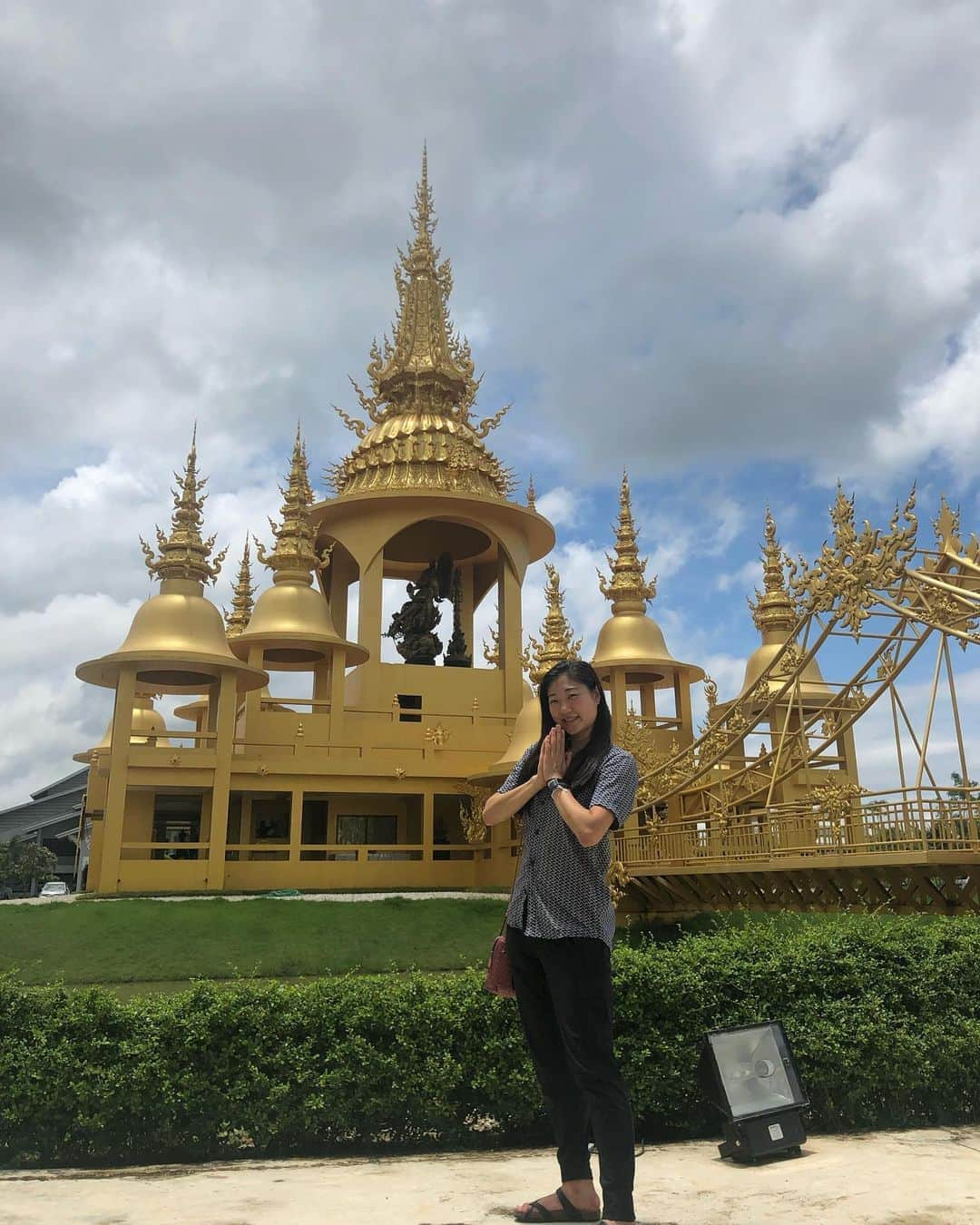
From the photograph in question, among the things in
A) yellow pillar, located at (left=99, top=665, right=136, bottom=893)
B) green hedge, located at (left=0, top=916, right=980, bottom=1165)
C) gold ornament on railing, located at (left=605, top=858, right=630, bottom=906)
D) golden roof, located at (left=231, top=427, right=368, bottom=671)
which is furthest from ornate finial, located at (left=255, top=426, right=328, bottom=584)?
green hedge, located at (left=0, top=916, right=980, bottom=1165)

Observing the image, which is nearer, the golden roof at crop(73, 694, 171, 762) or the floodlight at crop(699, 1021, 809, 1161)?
the floodlight at crop(699, 1021, 809, 1161)

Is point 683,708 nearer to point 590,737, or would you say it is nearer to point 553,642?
point 553,642

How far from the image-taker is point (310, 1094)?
15.0 ft

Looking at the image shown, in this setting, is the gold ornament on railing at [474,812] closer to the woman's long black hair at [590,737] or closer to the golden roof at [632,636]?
the golden roof at [632,636]

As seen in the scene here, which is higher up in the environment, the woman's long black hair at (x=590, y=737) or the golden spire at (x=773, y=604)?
Result: the golden spire at (x=773, y=604)

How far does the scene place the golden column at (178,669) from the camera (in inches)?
697

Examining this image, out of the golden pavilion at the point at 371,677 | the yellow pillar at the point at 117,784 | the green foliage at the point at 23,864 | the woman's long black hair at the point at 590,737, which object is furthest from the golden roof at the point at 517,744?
the green foliage at the point at 23,864

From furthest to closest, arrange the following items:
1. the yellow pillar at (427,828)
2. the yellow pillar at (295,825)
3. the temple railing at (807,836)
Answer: the yellow pillar at (427,828) < the yellow pillar at (295,825) < the temple railing at (807,836)

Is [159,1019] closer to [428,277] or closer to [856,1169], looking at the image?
[856,1169]

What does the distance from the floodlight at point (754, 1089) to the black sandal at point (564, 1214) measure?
114cm

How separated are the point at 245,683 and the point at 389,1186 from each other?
16.6 metres

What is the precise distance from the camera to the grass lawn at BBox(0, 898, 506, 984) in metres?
12.4

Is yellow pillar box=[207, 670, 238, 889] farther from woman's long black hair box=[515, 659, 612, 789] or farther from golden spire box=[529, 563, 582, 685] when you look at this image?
woman's long black hair box=[515, 659, 612, 789]

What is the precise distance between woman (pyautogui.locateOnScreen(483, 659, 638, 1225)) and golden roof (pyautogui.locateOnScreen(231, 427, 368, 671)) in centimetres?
1765
